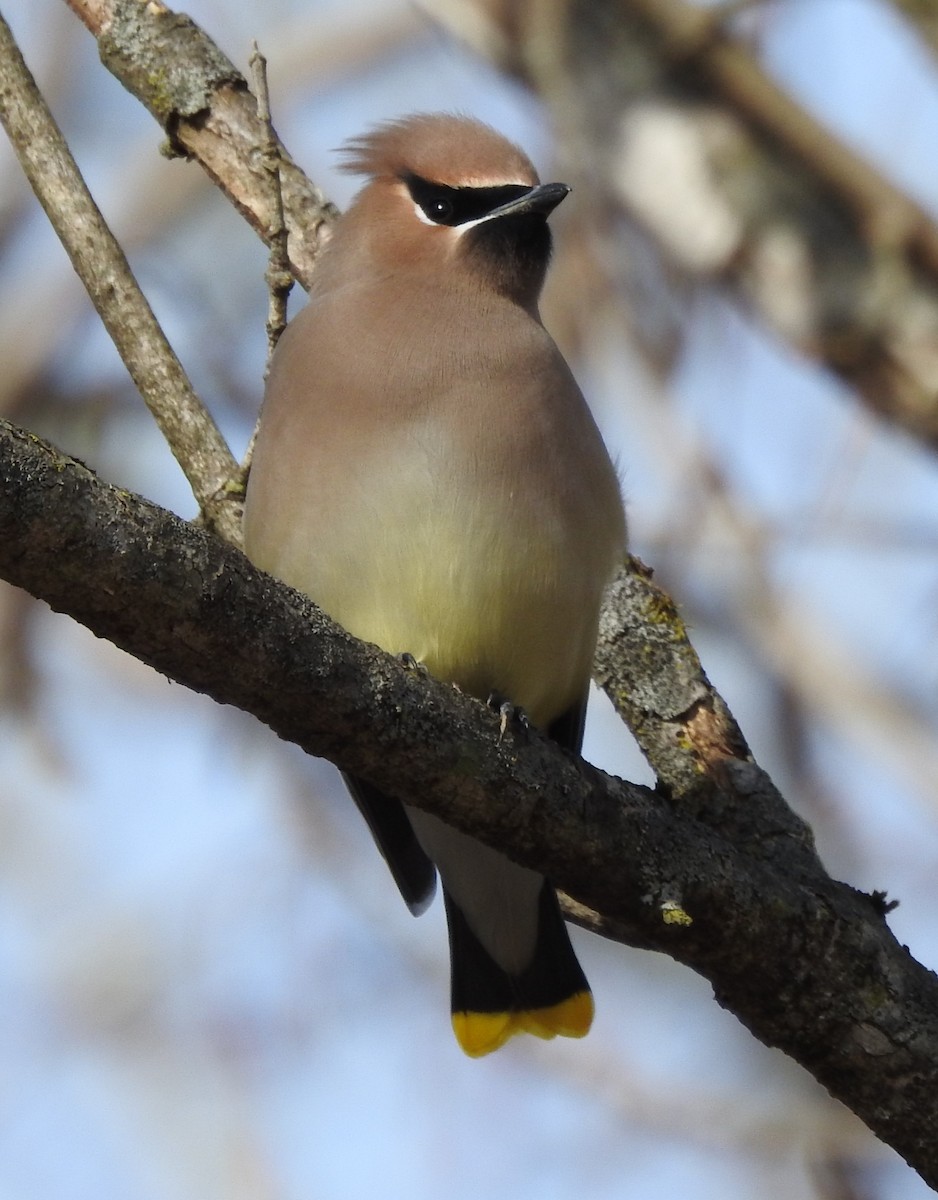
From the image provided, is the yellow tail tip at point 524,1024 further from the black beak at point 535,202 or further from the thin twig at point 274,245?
the black beak at point 535,202

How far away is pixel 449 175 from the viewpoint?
15.0ft

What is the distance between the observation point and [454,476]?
3881 millimetres

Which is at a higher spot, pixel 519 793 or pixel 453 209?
pixel 453 209

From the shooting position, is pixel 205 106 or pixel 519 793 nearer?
pixel 519 793

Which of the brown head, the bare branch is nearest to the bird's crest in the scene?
the brown head

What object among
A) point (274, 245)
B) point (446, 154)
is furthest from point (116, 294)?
point (446, 154)

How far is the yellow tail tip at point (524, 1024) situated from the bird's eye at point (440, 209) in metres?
2.00

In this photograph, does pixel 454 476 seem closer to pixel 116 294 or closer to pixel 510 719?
pixel 510 719

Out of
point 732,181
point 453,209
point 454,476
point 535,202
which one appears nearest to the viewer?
point 454,476

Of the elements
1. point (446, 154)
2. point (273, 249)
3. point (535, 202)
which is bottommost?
point (273, 249)

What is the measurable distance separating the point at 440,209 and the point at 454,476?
989 millimetres

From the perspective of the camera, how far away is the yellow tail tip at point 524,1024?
4.62m

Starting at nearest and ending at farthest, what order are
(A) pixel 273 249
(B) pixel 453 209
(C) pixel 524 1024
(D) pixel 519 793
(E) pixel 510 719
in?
(D) pixel 519 793 < (E) pixel 510 719 < (A) pixel 273 249 < (B) pixel 453 209 < (C) pixel 524 1024

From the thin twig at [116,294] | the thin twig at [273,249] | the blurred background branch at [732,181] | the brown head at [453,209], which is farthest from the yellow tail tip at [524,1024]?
the blurred background branch at [732,181]
